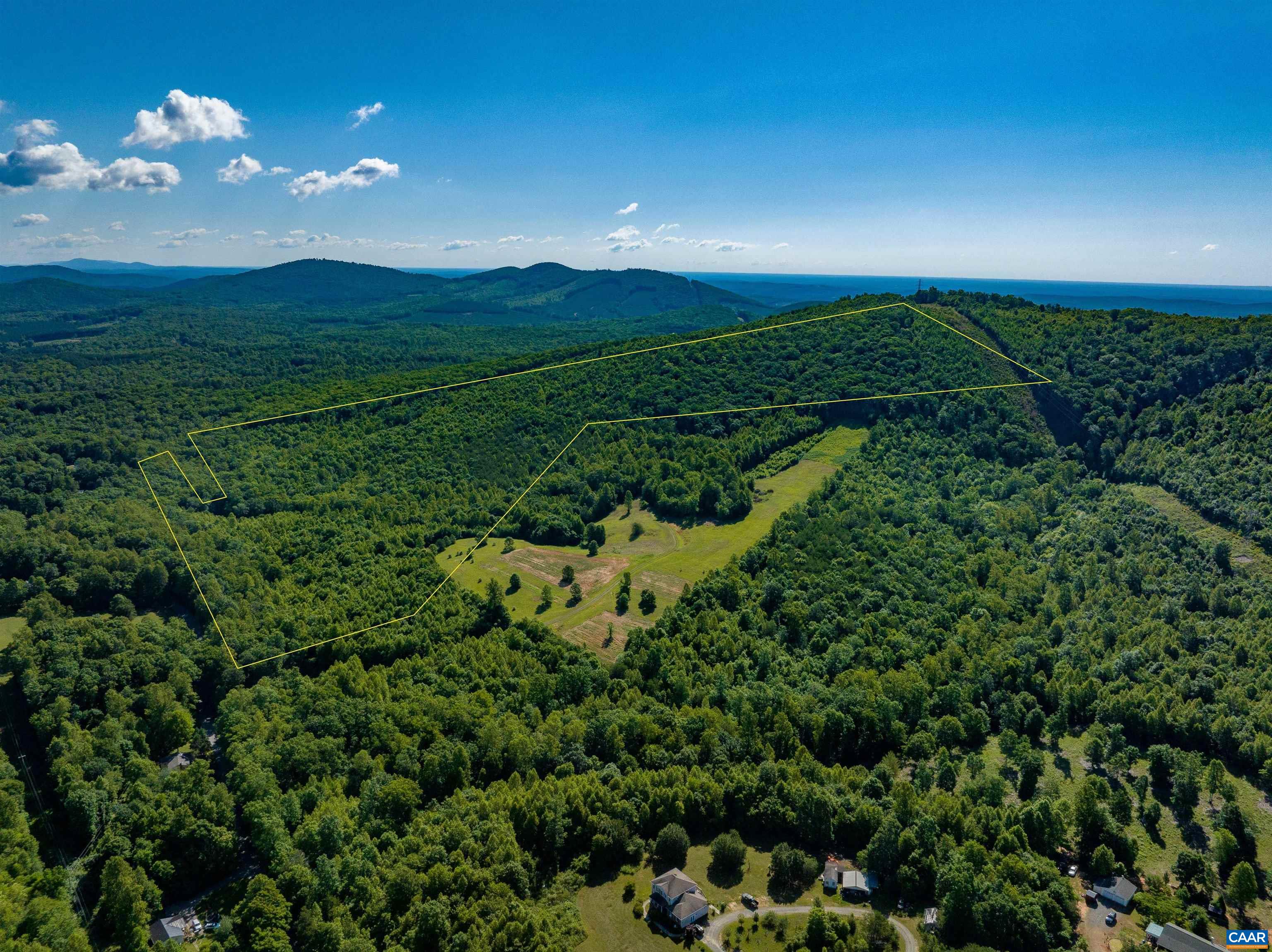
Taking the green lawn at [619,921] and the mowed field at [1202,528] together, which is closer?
the green lawn at [619,921]

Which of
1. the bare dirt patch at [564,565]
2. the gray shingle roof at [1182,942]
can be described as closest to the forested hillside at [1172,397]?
the gray shingle roof at [1182,942]

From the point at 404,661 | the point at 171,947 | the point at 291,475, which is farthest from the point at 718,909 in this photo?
the point at 291,475

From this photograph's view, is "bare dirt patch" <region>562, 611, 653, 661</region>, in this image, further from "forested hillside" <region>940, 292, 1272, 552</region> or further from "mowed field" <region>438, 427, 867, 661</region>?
"forested hillside" <region>940, 292, 1272, 552</region>

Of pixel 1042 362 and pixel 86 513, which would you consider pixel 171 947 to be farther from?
pixel 1042 362

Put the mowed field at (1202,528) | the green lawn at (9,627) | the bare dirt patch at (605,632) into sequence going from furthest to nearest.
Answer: the mowed field at (1202,528) → the green lawn at (9,627) → the bare dirt patch at (605,632)

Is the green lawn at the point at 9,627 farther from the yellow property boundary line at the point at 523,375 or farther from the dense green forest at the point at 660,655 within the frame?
the yellow property boundary line at the point at 523,375

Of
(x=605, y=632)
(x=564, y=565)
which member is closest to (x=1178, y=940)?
(x=605, y=632)

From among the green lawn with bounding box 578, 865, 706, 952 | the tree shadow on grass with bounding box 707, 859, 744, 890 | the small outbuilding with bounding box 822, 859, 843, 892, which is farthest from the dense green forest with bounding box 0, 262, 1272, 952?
the tree shadow on grass with bounding box 707, 859, 744, 890

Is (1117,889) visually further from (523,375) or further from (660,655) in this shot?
(523,375)
